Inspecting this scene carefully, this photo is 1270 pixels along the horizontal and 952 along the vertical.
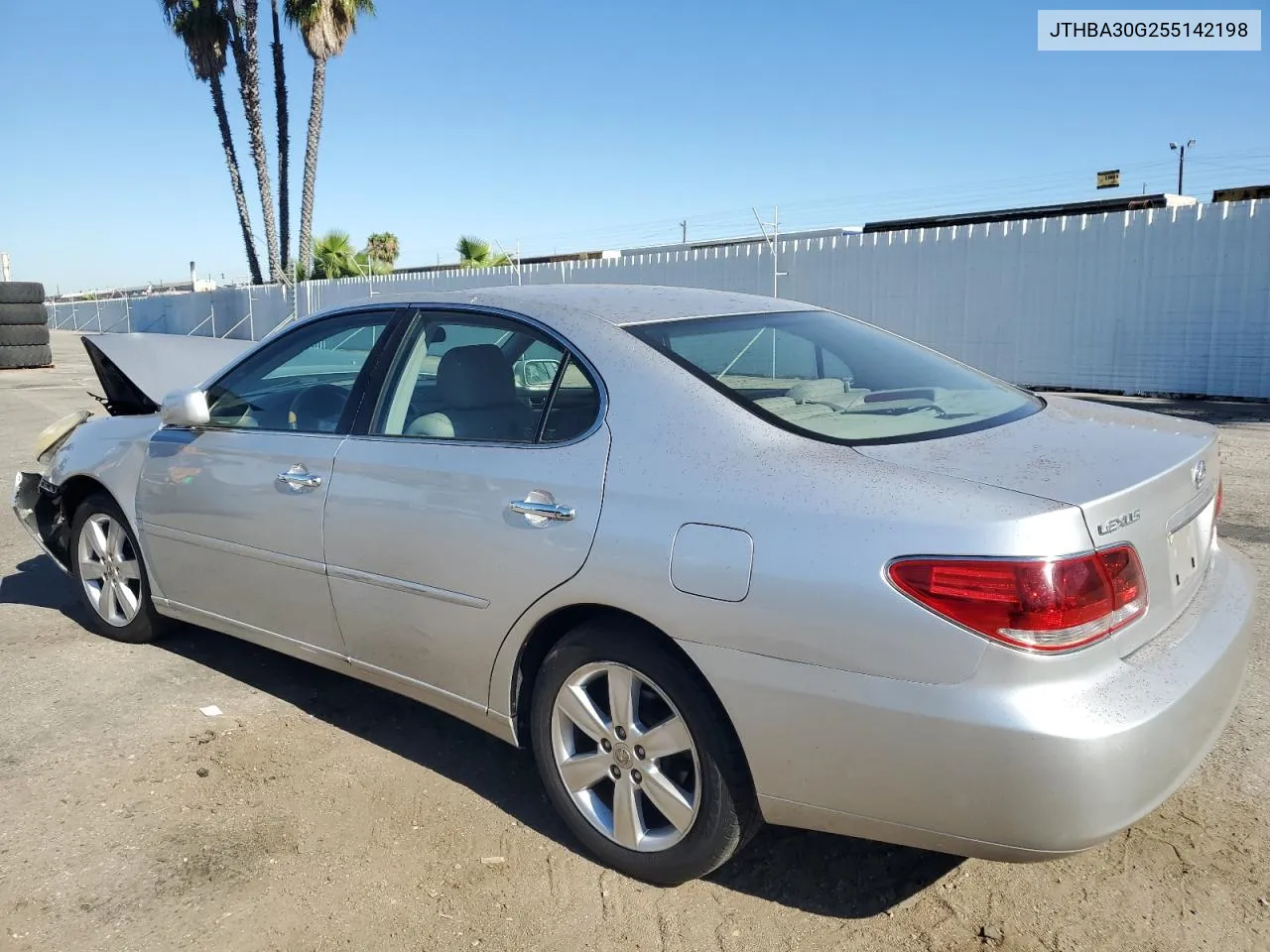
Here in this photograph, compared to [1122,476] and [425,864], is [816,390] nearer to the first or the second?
[1122,476]

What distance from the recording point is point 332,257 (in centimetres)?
3306

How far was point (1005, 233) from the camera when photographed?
47.3 ft

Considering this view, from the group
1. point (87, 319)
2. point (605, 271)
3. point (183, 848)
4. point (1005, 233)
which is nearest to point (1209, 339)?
point (1005, 233)

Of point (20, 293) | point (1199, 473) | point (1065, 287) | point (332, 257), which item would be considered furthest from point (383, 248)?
point (1199, 473)

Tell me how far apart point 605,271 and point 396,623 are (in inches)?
612

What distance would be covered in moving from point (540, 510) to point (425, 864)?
3.51 feet

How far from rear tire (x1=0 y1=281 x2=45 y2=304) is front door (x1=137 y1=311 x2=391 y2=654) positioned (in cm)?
1992

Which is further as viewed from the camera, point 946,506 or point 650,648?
point 650,648

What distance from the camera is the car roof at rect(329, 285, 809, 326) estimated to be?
322 cm

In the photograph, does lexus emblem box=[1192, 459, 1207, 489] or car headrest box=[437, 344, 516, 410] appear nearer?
lexus emblem box=[1192, 459, 1207, 489]

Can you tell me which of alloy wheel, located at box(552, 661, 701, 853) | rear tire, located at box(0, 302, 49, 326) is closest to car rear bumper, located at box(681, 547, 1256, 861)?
alloy wheel, located at box(552, 661, 701, 853)

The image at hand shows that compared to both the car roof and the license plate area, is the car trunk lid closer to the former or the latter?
the license plate area

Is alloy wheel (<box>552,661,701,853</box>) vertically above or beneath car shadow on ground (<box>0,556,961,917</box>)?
above

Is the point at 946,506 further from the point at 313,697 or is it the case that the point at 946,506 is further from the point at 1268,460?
the point at 1268,460
